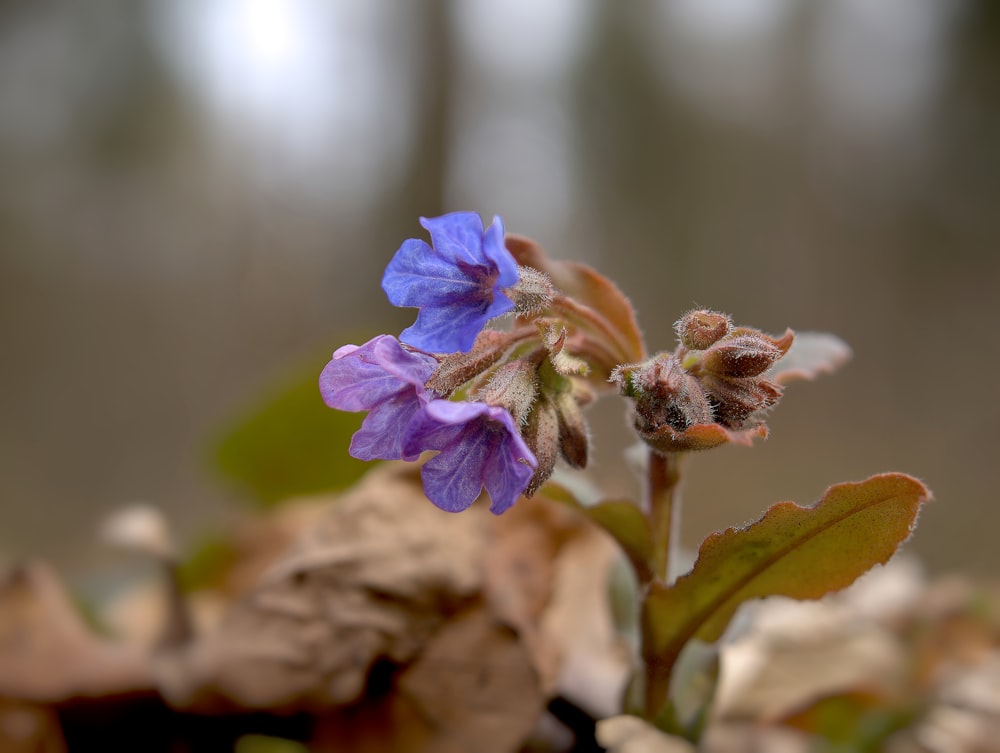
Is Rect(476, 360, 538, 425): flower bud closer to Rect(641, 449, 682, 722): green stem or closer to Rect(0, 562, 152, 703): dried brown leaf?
Rect(641, 449, 682, 722): green stem

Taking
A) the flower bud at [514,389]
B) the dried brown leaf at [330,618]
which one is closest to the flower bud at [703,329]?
the flower bud at [514,389]

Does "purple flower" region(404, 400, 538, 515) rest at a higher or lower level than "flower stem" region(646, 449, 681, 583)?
higher

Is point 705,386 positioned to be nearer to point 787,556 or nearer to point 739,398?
point 739,398

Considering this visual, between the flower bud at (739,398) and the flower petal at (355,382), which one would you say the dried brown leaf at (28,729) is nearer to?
the flower petal at (355,382)

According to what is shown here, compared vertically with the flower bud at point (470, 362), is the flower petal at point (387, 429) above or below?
below

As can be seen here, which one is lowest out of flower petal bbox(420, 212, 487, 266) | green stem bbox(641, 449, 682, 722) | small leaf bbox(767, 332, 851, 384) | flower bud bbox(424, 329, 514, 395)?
green stem bbox(641, 449, 682, 722)

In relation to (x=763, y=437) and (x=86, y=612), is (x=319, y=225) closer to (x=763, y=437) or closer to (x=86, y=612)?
(x=86, y=612)

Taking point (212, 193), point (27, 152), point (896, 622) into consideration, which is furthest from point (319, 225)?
point (896, 622)

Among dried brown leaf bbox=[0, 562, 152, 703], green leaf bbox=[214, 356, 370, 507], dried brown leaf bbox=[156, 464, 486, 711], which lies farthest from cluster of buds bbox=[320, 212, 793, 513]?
green leaf bbox=[214, 356, 370, 507]
